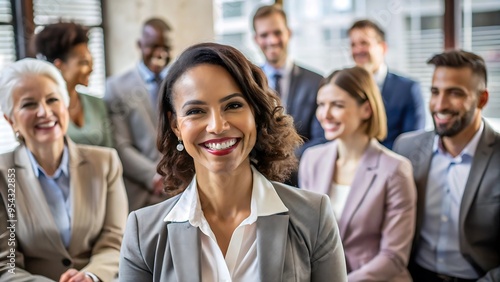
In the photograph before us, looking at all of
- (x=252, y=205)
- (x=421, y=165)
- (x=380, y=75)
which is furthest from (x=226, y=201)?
(x=380, y=75)

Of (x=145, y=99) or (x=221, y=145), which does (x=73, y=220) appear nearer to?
(x=221, y=145)

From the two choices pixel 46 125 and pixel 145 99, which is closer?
pixel 46 125

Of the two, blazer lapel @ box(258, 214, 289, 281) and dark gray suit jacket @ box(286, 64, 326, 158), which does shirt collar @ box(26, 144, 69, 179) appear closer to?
blazer lapel @ box(258, 214, 289, 281)

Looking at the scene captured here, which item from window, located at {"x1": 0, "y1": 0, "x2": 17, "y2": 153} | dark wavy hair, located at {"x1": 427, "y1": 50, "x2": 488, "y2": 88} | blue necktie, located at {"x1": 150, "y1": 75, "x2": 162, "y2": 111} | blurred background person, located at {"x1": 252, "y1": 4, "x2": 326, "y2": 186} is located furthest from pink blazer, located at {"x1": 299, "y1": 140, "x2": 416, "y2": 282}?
window, located at {"x1": 0, "y1": 0, "x2": 17, "y2": 153}

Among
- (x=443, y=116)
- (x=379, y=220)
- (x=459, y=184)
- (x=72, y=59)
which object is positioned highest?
(x=72, y=59)

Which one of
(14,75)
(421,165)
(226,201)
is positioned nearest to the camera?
(226,201)

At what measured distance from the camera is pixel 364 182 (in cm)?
188

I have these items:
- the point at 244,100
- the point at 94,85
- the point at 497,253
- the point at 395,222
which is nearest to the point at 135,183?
the point at 94,85

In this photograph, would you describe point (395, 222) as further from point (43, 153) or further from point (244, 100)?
point (43, 153)

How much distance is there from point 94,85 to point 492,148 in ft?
4.55

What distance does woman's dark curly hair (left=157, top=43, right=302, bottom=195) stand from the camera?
3.72ft

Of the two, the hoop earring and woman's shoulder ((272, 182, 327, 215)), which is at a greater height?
the hoop earring

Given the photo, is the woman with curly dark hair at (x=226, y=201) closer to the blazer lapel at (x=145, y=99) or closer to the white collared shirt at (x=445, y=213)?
the white collared shirt at (x=445, y=213)

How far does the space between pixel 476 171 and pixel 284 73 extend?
3.27ft
